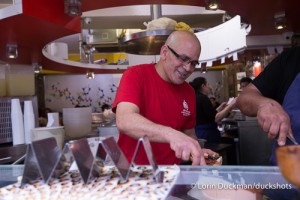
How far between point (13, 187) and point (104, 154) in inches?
9.7

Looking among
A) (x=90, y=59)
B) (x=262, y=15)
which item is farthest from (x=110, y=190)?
(x=90, y=59)

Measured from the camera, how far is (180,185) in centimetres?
77

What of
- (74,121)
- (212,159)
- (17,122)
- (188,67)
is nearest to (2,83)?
(17,122)

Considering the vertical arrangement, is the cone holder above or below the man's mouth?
below

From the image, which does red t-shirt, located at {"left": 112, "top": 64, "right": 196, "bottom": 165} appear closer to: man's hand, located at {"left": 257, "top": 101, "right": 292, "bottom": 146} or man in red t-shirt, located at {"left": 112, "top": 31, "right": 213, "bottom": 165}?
man in red t-shirt, located at {"left": 112, "top": 31, "right": 213, "bottom": 165}

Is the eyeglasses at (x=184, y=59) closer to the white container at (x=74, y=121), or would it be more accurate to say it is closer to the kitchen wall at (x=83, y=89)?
the white container at (x=74, y=121)

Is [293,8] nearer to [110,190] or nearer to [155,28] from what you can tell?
[155,28]

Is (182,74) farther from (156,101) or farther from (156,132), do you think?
(156,132)

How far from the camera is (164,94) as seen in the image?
1593 mm

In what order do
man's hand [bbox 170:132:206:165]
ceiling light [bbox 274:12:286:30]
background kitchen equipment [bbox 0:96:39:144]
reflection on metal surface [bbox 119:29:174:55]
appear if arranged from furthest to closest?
ceiling light [bbox 274:12:286:30] < background kitchen equipment [bbox 0:96:39:144] < reflection on metal surface [bbox 119:29:174:55] < man's hand [bbox 170:132:206:165]

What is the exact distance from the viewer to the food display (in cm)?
69

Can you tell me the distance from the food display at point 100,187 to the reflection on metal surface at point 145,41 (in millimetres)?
1503

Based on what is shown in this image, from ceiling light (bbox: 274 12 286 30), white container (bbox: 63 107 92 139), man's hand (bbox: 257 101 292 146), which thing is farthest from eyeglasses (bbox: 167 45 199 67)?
ceiling light (bbox: 274 12 286 30)

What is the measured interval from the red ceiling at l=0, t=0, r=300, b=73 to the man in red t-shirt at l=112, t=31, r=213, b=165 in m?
1.03
